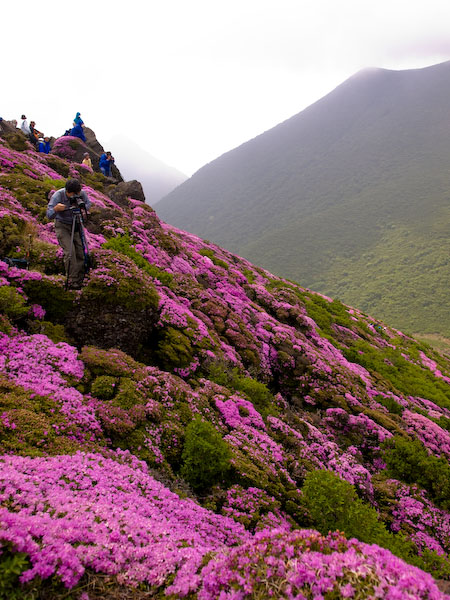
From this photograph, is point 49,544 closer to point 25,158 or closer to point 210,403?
point 210,403

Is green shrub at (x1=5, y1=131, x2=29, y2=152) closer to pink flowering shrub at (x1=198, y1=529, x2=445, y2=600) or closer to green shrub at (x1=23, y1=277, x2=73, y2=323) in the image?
green shrub at (x1=23, y1=277, x2=73, y2=323)

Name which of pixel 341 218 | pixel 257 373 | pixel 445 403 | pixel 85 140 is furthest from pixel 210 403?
pixel 341 218

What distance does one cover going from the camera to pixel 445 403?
2105 centimetres

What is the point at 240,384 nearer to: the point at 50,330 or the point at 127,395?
the point at 127,395

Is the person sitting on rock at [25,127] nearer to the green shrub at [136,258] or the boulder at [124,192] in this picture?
the boulder at [124,192]

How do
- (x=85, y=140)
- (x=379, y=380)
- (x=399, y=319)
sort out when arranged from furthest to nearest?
1. (x=399, y=319)
2. (x=85, y=140)
3. (x=379, y=380)

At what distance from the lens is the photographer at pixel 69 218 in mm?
9484

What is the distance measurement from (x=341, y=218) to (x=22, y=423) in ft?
485

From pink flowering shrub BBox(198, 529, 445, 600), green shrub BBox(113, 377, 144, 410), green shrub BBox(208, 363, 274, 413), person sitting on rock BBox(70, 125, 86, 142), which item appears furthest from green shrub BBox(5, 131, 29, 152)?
pink flowering shrub BBox(198, 529, 445, 600)

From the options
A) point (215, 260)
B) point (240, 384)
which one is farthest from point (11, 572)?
point (215, 260)

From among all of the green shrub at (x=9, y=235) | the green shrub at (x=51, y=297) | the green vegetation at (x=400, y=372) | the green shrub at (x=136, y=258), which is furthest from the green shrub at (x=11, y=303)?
the green vegetation at (x=400, y=372)

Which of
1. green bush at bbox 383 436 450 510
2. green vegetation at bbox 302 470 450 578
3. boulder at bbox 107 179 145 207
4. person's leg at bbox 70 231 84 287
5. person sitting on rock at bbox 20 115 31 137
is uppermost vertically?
person sitting on rock at bbox 20 115 31 137

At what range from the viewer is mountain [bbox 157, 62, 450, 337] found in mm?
86812

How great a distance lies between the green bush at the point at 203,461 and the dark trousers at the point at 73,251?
20.1 feet
